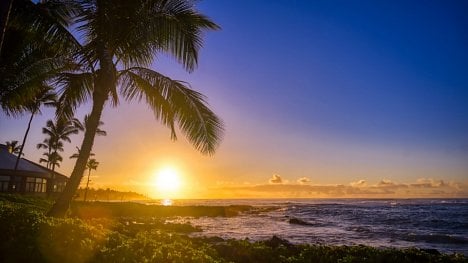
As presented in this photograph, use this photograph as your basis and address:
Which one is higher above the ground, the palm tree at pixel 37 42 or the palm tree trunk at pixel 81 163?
the palm tree at pixel 37 42

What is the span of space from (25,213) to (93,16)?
5.02m

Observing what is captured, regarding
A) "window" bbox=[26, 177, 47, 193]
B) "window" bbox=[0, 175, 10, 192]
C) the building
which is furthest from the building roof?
"window" bbox=[26, 177, 47, 193]

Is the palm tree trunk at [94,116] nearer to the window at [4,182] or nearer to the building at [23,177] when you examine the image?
the building at [23,177]

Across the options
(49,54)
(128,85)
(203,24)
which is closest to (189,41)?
(203,24)

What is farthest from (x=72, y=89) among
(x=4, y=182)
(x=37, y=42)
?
(x=4, y=182)

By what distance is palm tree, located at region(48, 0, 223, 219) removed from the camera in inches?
355

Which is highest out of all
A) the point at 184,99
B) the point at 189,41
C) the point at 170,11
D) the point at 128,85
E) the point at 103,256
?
the point at 170,11

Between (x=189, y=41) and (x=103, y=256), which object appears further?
(x=189, y=41)

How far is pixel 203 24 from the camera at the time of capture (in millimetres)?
9727

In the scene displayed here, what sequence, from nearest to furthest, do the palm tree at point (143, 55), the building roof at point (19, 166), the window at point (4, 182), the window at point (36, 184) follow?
the palm tree at point (143, 55)
the window at point (4, 182)
the building roof at point (19, 166)
the window at point (36, 184)

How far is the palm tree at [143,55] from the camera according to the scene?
9008mm

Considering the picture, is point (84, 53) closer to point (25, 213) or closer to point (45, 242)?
point (25, 213)

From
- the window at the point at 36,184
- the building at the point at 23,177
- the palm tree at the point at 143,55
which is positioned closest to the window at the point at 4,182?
the building at the point at 23,177

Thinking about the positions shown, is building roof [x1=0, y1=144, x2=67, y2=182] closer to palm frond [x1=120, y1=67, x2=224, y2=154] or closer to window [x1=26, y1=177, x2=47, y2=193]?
window [x1=26, y1=177, x2=47, y2=193]
